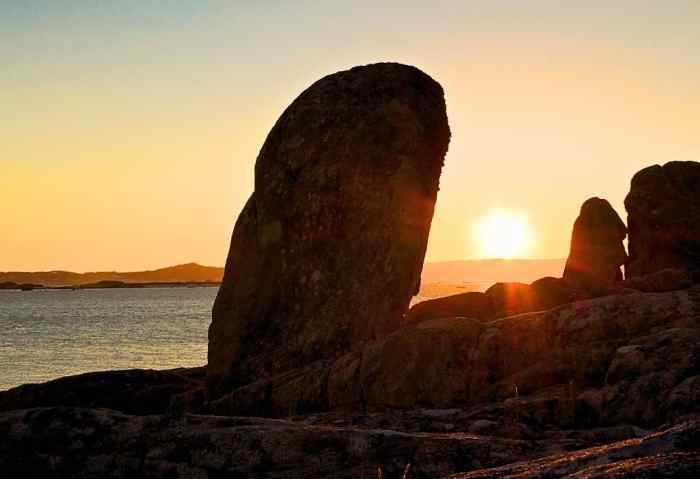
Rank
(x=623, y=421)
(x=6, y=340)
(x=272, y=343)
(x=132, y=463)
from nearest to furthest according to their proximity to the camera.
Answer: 1. (x=132, y=463)
2. (x=623, y=421)
3. (x=272, y=343)
4. (x=6, y=340)

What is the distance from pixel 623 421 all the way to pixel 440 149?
13.4 m

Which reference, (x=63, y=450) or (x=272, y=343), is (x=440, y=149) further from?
(x=63, y=450)

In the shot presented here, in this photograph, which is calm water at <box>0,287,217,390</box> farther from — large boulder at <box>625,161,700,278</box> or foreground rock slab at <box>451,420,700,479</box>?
foreground rock slab at <box>451,420,700,479</box>

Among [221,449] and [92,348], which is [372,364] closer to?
[221,449]

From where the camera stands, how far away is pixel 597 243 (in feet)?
172

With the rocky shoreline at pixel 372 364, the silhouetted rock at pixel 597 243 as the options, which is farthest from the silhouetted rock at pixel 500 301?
the silhouetted rock at pixel 597 243

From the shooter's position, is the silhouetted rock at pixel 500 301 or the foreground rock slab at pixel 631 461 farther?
the silhouetted rock at pixel 500 301

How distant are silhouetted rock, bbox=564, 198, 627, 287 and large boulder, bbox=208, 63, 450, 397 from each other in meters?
31.0

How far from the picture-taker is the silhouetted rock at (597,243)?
168 ft

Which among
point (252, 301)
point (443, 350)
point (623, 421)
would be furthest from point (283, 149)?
point (623, 421)

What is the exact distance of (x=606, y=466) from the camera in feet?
13.4

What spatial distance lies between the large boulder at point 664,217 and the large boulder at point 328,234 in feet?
82.7

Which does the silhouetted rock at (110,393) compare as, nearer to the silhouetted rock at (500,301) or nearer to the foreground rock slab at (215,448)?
the silhouetted rock at (500,301)

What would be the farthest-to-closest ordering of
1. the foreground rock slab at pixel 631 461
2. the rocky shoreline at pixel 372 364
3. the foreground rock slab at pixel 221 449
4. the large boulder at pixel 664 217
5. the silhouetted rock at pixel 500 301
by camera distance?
1. the large boulder at pixel 664 217
2. the silhouetted rock at pixel 500 301
3. the rocky shoreline at pixel 372 364
4. the foreground rock slab at pixel 221 449
5. the foreground rock slab at pixel 631 461
